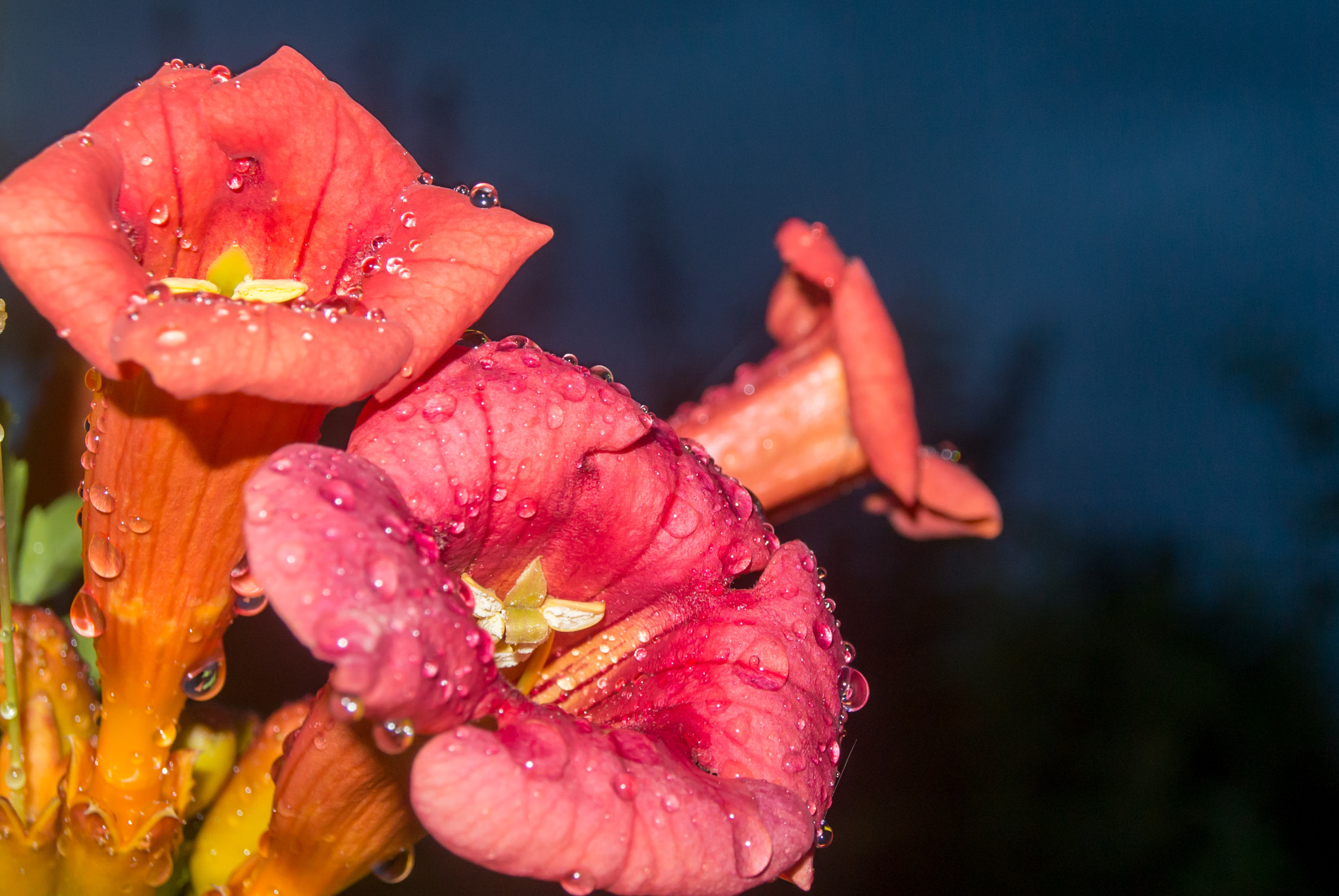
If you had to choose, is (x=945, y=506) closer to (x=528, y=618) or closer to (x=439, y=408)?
(x=528, y=618)

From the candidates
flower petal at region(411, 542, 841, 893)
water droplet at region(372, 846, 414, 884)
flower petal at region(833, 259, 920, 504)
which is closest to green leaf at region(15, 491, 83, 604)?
water droplet at region(372, 846, 414, 884)

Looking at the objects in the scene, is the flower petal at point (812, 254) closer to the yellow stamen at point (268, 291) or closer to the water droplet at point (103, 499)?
the yellow stamen at point (268, 291)

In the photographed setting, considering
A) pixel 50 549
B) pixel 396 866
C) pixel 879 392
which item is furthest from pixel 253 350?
pixel 879 392

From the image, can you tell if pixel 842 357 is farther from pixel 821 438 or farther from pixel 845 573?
pixel 845 573

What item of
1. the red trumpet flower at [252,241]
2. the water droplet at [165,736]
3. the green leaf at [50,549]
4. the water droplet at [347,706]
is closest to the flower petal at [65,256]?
the red trumpet flower at [252,241]

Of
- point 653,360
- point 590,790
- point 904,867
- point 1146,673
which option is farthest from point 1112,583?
point 590,790

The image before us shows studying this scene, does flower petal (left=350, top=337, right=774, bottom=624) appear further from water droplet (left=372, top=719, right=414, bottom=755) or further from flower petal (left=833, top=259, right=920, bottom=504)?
flower petal (left=833, top=259, right=920, bottom=504)
